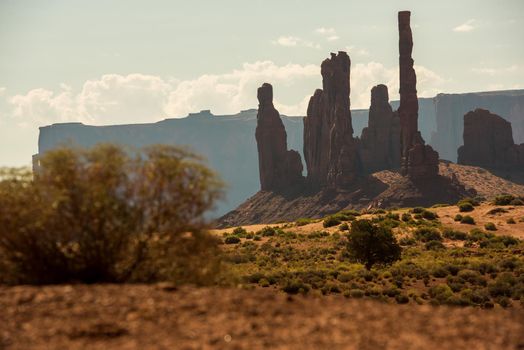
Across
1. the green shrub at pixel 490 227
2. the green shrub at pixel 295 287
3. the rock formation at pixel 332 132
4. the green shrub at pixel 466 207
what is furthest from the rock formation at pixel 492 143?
the green shrub at pixel 295 287

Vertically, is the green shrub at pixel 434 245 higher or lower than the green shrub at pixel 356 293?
lower

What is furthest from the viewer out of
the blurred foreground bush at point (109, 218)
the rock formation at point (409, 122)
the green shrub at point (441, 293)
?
the rock formation at point (409, 122)

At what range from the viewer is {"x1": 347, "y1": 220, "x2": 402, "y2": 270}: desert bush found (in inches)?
2066

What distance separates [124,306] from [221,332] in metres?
2.64

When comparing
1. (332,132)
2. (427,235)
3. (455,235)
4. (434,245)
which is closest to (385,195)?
(332,132)

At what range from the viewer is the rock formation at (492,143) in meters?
154

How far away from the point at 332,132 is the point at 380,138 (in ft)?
32.0

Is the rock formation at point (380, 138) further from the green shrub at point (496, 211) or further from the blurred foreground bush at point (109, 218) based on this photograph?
the blurred foreground bush at point (109, 218)

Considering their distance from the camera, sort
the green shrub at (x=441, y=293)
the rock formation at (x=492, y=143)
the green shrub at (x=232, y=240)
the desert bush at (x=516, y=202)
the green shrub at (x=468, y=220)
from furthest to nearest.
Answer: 1. the rock formation at (x=492, y=143)
2. the desert bush at (x=516, y=202)
3. the green shrub at (x=468, y=220)
4. the green shrub at (x=232, y=240)
5. the green shrub at (x=441, y=293)

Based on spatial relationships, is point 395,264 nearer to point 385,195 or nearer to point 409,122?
point 385,195

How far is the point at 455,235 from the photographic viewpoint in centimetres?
7162

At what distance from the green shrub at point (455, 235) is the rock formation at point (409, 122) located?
2355 inches

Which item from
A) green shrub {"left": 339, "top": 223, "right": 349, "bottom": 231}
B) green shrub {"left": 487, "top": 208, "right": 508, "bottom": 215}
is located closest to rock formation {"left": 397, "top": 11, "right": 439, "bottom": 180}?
green shrub {"left": 487, "top": 208, "right": 508, "bottom": 215}

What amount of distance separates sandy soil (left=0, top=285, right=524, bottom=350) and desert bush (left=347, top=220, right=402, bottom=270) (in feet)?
114
